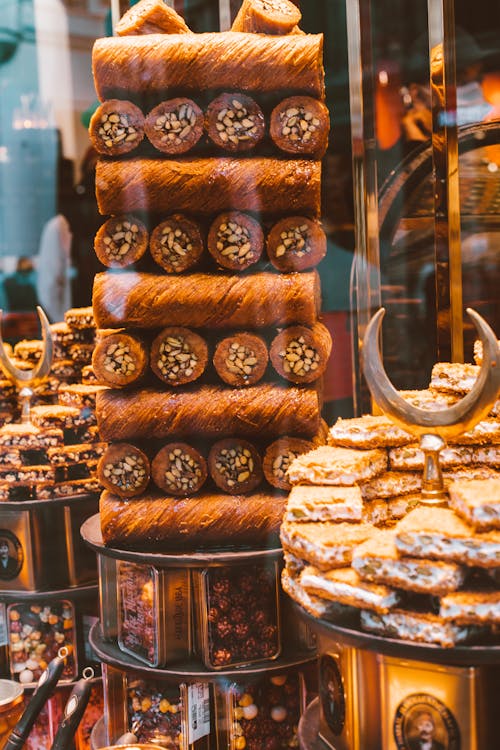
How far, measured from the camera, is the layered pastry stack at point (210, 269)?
8.75 ft

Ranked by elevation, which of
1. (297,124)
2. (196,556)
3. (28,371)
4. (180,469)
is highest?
(297,124)

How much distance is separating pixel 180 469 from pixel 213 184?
0.89 metres

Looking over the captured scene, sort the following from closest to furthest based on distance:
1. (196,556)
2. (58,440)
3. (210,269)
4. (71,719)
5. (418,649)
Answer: (418,649)
(71,719)
(196,556)
(210,269)
(58,440)

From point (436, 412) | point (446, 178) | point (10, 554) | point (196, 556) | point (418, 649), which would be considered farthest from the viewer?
point (10, 554)

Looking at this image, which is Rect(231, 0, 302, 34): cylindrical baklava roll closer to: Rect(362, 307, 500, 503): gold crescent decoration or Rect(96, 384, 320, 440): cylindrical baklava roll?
Rect(96, 384, 320, 440): cylindrical baklava roll

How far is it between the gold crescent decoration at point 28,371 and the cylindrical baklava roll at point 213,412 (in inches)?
44.4

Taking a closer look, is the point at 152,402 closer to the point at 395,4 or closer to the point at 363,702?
the point at 363,702

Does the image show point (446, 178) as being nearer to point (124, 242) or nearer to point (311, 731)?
point (124, 242)

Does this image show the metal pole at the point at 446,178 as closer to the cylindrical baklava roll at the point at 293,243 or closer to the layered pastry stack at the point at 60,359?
the cylindrical baklava roll at the point at 293,243

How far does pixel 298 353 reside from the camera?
270cm

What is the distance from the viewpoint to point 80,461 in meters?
3.57

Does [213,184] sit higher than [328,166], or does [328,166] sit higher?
[328,166]

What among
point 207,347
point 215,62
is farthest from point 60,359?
point 215,62

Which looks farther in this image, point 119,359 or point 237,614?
point 119,359
